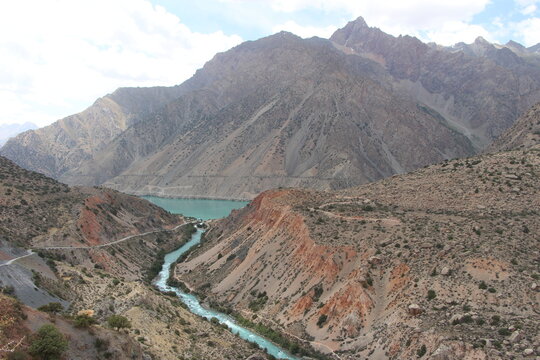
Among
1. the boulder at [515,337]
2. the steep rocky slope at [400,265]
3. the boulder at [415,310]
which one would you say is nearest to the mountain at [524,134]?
the steep rocky slope at [400,265]

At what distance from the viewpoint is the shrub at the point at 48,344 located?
88.3 feet

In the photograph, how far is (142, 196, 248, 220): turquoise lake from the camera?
158 m

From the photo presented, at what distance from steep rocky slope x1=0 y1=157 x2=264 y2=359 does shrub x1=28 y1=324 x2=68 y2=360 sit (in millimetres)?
540

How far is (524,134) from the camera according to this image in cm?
10844

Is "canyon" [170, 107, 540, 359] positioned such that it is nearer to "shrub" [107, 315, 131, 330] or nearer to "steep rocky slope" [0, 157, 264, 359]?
"steep rocky slope" [0, 157, 264, 359]

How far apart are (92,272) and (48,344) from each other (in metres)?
36.9

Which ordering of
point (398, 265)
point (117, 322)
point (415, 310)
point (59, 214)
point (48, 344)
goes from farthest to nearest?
point (59, 214), point (398, 265), point (415, 310), point (117, 322), point (48, 344)

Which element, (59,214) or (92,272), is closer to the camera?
(92,272)

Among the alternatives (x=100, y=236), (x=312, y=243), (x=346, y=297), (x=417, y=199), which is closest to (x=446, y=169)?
(x=417, y=199)

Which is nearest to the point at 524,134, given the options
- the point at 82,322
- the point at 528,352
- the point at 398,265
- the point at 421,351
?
the point at 398,265

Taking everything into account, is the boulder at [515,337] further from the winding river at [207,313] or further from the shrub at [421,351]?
the winding river at [207,313]

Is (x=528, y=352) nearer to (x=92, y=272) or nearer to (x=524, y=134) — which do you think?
(x=92, y=272)

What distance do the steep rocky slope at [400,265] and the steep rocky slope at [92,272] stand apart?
392 inches

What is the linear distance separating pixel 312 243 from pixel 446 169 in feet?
101
